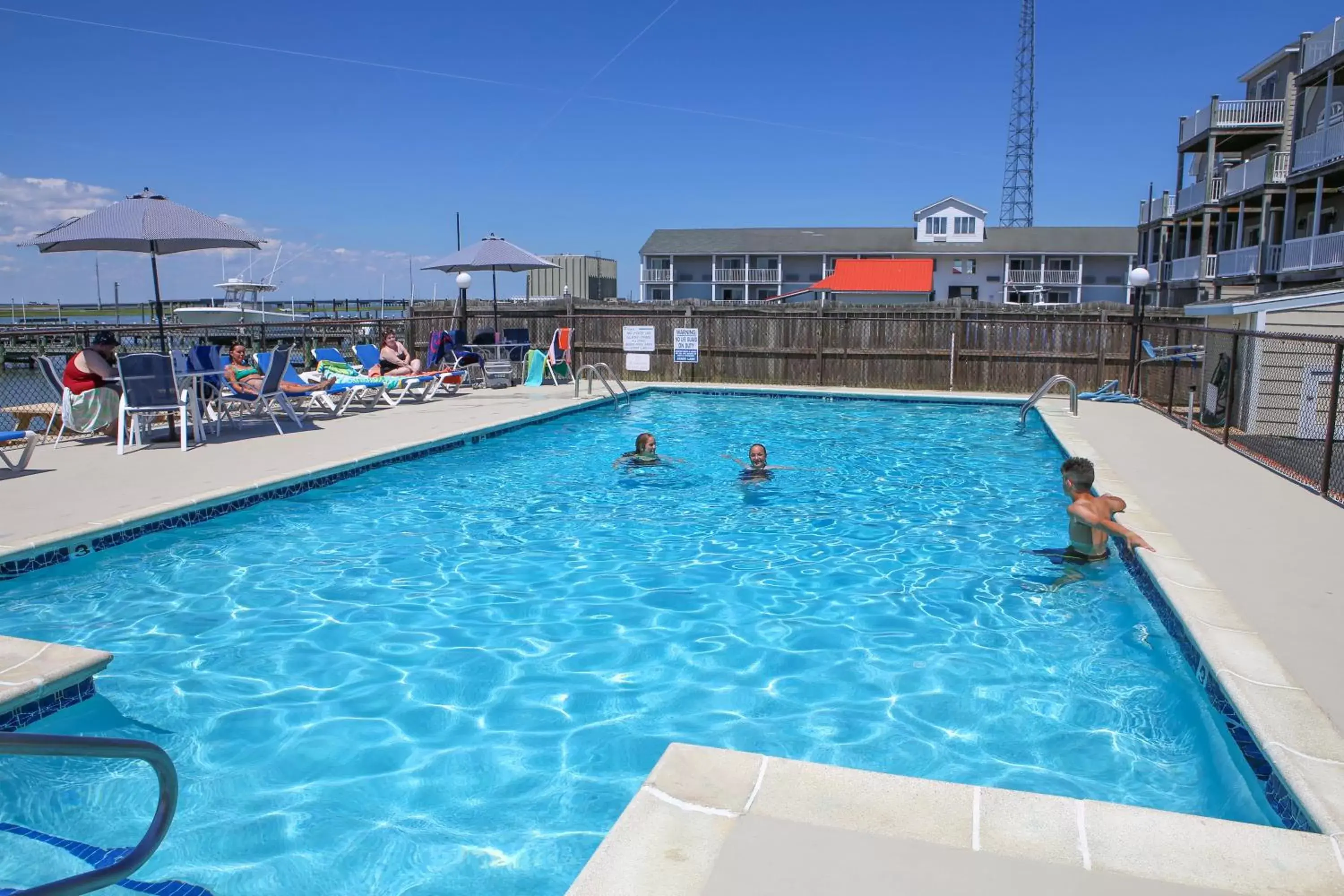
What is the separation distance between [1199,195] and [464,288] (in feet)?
91.4

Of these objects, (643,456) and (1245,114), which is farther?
(1245,114)

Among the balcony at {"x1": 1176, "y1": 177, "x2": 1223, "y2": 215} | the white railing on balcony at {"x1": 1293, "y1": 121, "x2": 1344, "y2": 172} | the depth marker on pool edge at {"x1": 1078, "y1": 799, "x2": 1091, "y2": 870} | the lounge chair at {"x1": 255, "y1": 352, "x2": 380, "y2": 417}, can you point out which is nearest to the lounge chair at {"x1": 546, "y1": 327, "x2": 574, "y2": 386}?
the lounge chair at {"x1": 255, "y1": 352, "x2": 380, "y2": 417}

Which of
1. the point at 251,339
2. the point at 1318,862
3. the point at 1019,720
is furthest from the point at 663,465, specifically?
the point at 251,339

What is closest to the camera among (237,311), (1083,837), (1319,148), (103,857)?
(1083,837)

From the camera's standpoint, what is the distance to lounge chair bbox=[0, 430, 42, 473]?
7414 millimetres

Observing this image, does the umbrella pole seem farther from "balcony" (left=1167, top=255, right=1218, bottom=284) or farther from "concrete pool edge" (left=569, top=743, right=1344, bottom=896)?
"balcony" (left=1167, top=255, right=1218, bottom=284)

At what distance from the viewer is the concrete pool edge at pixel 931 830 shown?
2.30 m

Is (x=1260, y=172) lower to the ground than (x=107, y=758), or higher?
higher

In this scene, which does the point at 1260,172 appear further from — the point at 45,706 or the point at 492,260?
the point at 45,706

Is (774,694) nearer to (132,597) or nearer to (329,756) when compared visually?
(329,756)

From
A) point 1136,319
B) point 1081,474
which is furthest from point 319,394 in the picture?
point 1136,319

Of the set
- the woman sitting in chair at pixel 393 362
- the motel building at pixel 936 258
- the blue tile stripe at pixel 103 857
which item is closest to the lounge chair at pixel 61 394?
the woman sitting in chair at pixel 393 362

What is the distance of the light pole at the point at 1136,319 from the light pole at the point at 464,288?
441 inches

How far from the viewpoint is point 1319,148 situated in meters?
23.1
